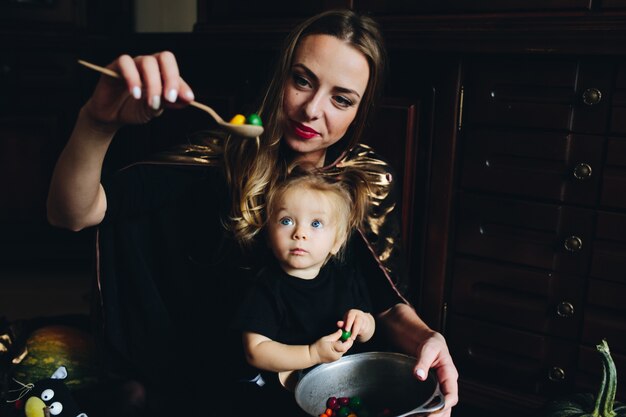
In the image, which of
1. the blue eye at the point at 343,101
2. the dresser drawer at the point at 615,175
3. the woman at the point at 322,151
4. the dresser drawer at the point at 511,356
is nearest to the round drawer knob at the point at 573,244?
the dresser drawer at the point at 615,175

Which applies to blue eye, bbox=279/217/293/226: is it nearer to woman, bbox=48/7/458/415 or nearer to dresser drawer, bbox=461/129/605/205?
woman, bbox=48/7/458/415

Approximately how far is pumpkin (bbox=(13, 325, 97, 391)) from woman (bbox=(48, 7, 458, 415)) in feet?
0.97

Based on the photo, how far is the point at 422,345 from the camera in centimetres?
130

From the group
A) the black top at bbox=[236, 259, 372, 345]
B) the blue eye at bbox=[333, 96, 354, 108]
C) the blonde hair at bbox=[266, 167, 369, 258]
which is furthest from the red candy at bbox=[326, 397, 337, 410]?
the blue eye at bbox=[333, 96, 354, 108]

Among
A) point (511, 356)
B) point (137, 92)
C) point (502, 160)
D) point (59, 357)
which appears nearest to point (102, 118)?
point (137, 92)

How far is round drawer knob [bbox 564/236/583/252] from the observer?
5.49 feet

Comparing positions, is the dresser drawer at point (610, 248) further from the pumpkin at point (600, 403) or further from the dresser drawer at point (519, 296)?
the pumpkin at point (600, 403)

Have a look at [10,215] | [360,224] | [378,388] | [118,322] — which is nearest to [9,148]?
[10,215]

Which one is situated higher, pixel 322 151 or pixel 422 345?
pixel 322 151

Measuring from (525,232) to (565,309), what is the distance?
0.21 m

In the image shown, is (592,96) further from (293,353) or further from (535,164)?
(293,353)

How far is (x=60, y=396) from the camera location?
131 centimetres

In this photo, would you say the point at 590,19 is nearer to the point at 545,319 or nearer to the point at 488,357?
the point at 545,319

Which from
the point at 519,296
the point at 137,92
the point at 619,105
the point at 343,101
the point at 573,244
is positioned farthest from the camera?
the point at 519,296
